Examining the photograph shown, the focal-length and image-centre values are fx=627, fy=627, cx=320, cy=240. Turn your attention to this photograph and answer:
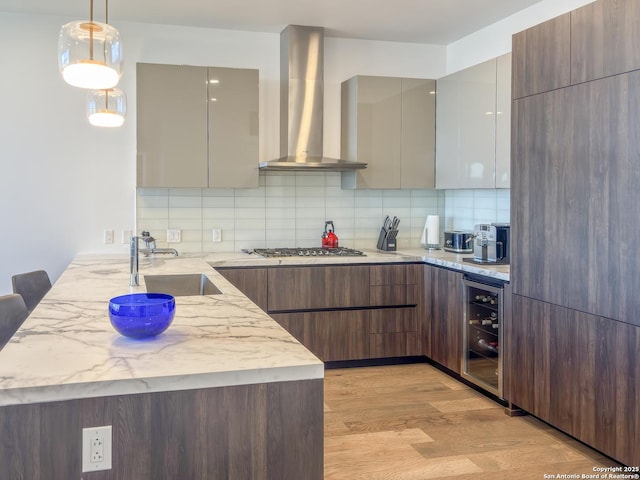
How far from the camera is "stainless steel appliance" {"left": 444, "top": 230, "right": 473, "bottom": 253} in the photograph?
16.5 feet

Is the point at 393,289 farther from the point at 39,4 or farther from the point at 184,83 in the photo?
the point at 39,4

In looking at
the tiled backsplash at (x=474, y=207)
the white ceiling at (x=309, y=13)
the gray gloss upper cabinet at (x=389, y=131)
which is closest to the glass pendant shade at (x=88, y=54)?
the white ceiling at (x=309, y=13)

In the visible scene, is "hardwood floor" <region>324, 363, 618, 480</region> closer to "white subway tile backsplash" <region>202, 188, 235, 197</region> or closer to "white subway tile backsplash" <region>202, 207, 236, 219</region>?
"white subway tile backsplash" <region>202, 207, 236, 219</region>

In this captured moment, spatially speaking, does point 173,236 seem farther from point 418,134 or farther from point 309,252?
point 418,134

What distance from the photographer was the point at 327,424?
3629 mm

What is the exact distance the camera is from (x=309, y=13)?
450cm

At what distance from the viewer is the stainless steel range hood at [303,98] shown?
4.84m

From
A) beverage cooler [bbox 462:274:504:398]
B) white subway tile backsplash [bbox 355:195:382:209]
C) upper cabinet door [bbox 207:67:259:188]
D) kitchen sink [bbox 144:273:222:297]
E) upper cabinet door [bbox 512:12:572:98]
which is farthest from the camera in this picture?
white subway tile backsplash [bbox 355:195:382:209]

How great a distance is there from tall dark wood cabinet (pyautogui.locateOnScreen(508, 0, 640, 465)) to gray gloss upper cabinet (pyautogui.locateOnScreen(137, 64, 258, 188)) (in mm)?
2024

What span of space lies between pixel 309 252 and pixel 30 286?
199 centimetres

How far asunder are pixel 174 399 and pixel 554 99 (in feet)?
8.44

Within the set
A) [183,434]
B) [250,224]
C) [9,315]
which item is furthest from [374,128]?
[183,434]

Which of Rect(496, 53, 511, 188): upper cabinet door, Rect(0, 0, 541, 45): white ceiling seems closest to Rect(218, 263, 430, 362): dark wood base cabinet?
Rect(496, 53, 511, 188): upper cabinet door

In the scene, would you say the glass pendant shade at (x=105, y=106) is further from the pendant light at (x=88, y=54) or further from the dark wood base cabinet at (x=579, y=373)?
the dark wood base cabinet at (x=579, y=373)
